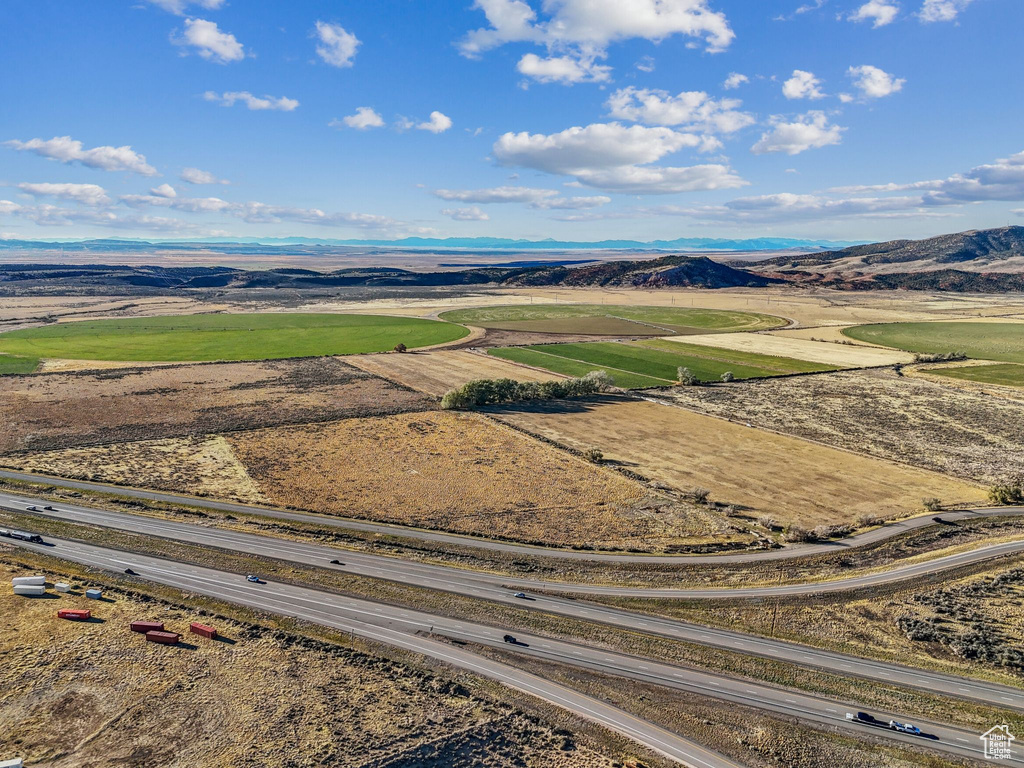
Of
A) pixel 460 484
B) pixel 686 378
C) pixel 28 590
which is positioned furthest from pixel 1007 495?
pixel 28 590

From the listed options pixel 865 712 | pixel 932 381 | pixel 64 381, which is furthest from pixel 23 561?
pixel 932 381

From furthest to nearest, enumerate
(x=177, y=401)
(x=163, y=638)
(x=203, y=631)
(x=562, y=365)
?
(x=562, y=365) < (x=177, y=401) < (x=203, y=631) < (x=163, y=638)

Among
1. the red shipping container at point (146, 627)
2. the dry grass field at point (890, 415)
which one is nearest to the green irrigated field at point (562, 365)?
the dry grass field at point (890, 415)

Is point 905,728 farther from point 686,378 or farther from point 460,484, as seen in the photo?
point 686,378

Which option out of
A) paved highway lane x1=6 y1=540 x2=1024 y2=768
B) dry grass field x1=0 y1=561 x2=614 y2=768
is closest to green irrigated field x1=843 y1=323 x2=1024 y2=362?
paved highway lane x1=6 y1=540 x2=1024 y2=768

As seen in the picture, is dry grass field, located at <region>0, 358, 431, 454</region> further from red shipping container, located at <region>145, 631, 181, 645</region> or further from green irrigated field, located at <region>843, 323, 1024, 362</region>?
green irrigated field, located at <region>843, 323, 1024, 362</region>

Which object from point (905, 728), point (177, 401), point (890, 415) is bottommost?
point (905, 728)

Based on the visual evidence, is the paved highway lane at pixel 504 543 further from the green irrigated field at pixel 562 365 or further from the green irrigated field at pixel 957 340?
the green irrigated field at pixel 957 340
